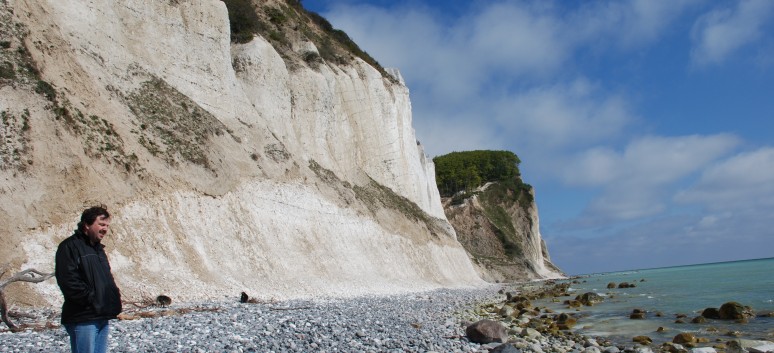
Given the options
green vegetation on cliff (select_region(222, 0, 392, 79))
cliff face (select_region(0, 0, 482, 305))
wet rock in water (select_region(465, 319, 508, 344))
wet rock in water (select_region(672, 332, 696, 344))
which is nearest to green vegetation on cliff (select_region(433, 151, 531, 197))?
green vegetation on cliff (select_region(222, 0, 392, 79))

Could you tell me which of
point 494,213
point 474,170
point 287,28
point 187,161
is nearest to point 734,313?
point 187,161

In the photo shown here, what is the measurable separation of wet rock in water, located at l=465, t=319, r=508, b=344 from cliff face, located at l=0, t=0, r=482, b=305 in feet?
28.2

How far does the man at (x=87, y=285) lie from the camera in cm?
480

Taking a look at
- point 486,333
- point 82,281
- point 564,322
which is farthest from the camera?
point 564,322

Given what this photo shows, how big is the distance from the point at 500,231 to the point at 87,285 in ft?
216

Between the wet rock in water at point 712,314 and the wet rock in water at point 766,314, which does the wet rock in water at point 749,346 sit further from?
the wet rock in water at point 766,314

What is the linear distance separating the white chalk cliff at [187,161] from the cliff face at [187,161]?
2.5 inches

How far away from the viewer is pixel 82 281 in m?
4.85

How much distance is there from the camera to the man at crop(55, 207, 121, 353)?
480cm

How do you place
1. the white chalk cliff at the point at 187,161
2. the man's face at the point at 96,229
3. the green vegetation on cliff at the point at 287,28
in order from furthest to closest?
1. the green vegetation on cliff at the point at 287,28
2. the white chalk cliff at the point at 187,161
3. the man's face at the point at 96,229

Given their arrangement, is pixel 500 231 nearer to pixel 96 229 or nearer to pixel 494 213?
pixel 494 213

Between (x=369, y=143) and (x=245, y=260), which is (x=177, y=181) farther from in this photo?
(x=369, y=143)

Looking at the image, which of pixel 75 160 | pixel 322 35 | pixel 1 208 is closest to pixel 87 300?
pixel 1 208

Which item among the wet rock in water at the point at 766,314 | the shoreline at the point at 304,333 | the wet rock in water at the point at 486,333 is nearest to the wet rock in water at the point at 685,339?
the shoreline at the point at 304,333
